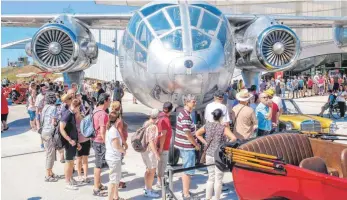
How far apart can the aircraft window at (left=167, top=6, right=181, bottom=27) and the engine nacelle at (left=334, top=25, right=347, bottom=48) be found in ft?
27.8

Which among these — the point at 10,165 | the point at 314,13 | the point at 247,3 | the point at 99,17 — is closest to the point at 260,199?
the point at 10,165

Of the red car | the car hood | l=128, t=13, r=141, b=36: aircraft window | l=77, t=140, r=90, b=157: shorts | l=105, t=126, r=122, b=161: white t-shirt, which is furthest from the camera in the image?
the car hood

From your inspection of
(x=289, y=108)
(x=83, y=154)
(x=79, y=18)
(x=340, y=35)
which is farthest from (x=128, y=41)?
(x=340, y=35)

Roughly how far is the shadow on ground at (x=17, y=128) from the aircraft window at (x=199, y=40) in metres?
7.32

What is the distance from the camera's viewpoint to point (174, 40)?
680cm

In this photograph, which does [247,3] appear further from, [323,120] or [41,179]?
[41,179]

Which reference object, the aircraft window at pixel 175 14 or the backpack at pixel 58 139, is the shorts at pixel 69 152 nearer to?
the backpack at pixel 58 139

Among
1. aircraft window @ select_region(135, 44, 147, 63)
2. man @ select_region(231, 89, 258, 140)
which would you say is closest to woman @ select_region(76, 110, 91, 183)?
aircraft window @ select_region(135, 44, 147, 63)

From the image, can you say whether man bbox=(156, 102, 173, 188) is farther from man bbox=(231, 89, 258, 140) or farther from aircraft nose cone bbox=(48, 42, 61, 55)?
aircraft nose cone bbox=(48, 42, 61, 55)

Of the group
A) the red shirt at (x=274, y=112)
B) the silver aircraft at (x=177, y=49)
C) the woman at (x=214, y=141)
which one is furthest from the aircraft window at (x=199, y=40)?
the red shirt at (x=274, y=112)

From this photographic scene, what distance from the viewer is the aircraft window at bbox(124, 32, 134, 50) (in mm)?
7790

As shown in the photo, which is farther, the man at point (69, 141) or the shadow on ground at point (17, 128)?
the shadow on ground at point (17, 128)

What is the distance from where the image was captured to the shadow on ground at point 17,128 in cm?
1146

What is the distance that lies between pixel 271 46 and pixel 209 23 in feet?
12.1
